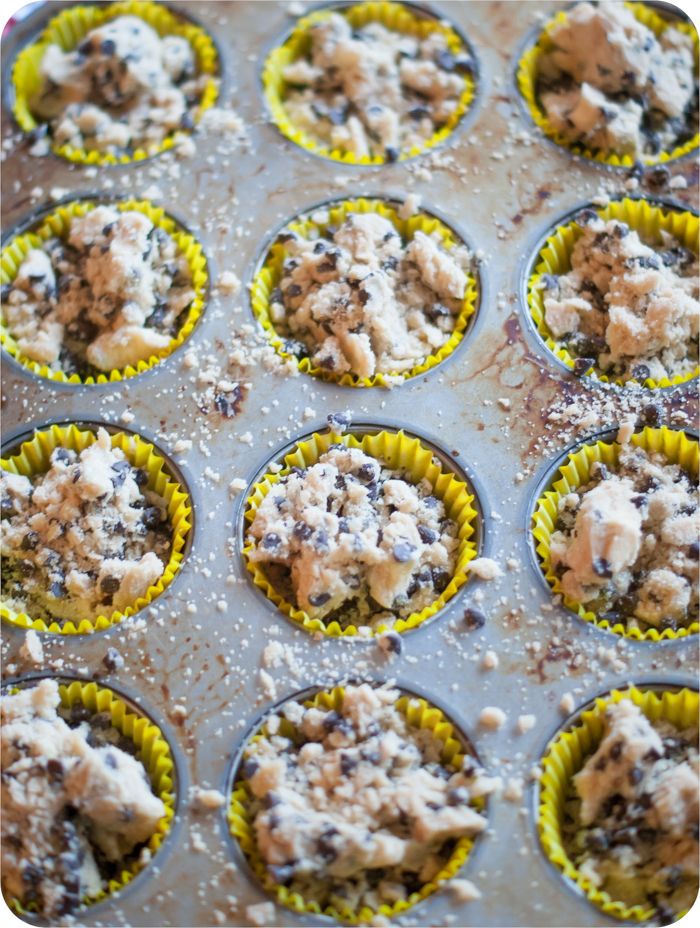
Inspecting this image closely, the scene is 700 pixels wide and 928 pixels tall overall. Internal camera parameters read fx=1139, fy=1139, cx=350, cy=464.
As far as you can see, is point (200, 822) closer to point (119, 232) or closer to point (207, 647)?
point (207, 647)

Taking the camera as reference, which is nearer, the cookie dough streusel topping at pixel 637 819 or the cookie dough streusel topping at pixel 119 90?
the cookie dough streusel topping at pixel 637 819

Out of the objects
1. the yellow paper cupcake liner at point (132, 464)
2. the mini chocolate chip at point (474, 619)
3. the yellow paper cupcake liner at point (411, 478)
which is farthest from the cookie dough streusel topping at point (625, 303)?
the yellow paper cupcake liner at point (132, 464)

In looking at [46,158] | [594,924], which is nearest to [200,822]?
[594,924]

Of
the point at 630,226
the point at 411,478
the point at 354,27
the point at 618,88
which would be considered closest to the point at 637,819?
the point at 411,478

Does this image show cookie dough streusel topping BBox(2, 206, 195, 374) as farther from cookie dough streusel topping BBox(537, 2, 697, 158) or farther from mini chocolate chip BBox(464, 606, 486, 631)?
cookie dough streusel topping BBox(537, 2, 697, 158)

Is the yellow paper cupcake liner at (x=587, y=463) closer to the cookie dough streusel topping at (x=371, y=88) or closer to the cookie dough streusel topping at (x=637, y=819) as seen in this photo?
the cookie dough streusel topping at (x=637, y=819)

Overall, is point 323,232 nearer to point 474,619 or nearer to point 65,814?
point 474,619
